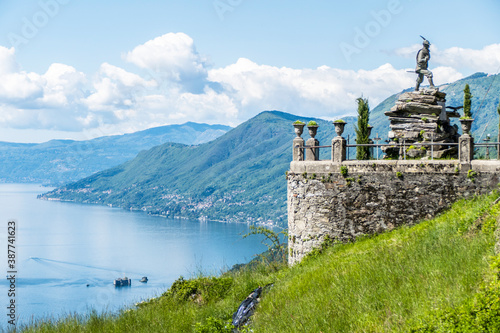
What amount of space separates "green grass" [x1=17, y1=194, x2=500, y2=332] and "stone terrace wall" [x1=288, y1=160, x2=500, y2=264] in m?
0.74

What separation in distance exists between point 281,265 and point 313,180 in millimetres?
4340

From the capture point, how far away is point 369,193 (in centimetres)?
1919

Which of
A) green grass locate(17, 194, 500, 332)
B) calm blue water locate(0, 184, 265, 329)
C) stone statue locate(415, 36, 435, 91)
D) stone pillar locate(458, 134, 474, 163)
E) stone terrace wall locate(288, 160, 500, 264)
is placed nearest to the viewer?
green grass locate(17, 194, 500, 332)

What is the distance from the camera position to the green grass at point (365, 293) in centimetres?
865

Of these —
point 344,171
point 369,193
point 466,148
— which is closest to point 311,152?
point 344,171

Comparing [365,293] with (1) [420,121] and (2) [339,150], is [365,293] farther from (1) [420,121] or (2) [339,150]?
(1) [420,121]

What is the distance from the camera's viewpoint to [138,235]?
160m

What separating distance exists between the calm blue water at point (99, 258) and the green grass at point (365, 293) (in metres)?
42.3

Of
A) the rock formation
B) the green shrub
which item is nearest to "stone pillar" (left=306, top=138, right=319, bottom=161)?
the green shrub

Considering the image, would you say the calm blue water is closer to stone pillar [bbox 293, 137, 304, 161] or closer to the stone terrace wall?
stone pillar [bbox 293, 137, 304, 161]

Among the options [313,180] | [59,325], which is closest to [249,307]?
[59,325]

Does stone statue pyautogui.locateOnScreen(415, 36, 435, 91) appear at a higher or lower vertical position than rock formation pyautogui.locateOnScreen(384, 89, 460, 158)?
higher

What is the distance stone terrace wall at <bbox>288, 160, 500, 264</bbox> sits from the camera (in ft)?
59.0

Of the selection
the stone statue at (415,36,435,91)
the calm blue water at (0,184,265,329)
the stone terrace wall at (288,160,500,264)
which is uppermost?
the stone statue at (415,36,435,91)
